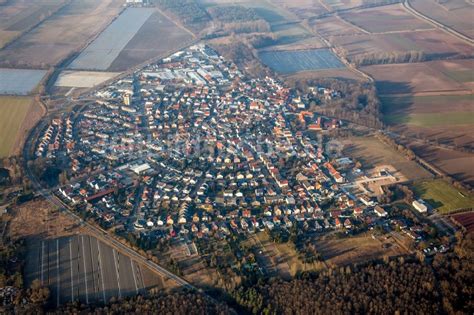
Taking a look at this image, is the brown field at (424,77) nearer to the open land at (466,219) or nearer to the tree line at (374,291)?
the open land at (466,219)

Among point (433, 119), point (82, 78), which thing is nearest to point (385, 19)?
point (433, 119)

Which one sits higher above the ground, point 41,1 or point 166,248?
point 41,1

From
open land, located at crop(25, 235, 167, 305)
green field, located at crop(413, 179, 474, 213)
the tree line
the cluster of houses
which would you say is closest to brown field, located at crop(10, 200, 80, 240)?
open land, located at crop(25, 235, 167, 305)

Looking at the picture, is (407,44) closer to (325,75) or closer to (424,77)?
(424,77)

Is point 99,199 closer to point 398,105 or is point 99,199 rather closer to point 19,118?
point 19,118

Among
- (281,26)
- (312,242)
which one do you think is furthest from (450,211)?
(281,26)

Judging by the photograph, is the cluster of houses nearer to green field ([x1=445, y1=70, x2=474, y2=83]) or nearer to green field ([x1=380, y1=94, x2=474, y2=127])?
green field ([x1=380, y1=94, x2=474, y2=127])

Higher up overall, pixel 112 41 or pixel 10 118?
pixel 112 41
